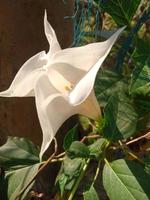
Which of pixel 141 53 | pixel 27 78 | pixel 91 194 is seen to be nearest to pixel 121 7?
pixel 141 53

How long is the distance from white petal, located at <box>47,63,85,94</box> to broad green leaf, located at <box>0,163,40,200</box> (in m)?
0.24

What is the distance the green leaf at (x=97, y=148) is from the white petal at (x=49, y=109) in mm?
121

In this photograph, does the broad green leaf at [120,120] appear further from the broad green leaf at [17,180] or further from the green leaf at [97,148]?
the broad green leaf at [17,180]

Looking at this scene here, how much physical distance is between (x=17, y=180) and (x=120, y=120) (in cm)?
23

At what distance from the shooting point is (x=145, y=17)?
0.93 meters

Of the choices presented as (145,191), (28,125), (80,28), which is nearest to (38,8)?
(80,28)

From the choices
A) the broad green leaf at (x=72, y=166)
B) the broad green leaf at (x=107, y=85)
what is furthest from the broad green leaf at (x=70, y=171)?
the broad green leaf at (x=107, y=85)

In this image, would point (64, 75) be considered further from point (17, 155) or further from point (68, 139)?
point (17, 155)

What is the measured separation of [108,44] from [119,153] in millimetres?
380

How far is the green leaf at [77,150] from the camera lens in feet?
2.79

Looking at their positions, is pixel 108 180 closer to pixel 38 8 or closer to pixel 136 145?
pixel 136 145

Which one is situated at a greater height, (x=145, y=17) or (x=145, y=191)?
(x=145, y=17)

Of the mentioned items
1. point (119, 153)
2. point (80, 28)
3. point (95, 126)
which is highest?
point (80, 28)

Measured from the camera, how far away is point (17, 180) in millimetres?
980
